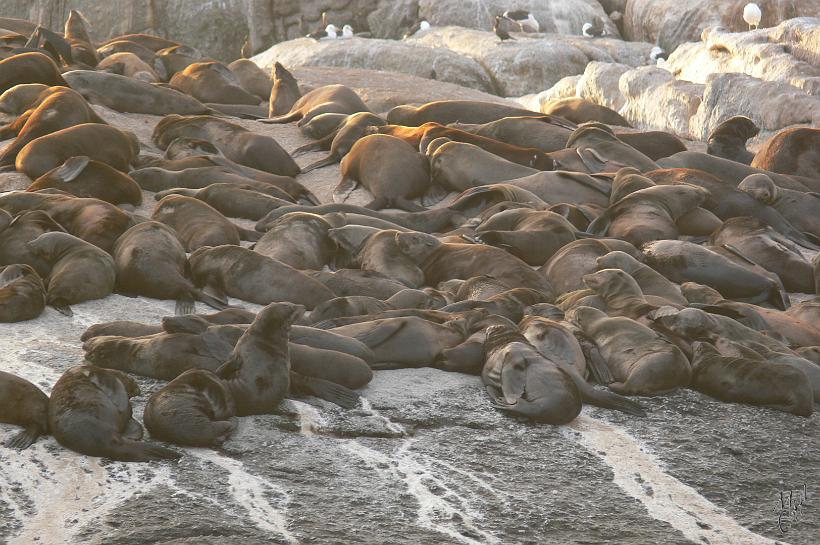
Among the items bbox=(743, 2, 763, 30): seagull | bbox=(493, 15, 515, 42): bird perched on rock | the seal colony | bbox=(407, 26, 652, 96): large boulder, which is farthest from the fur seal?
bbox=(493, 15, 515, 42): bird perched on rock

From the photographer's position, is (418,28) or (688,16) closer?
(688,16)

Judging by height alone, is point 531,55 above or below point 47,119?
below

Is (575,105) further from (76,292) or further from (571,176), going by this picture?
(76,292)

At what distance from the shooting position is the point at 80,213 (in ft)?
24.3

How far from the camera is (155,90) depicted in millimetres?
12297

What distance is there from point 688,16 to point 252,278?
23.5 m

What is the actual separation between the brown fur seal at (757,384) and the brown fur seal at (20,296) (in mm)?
3323

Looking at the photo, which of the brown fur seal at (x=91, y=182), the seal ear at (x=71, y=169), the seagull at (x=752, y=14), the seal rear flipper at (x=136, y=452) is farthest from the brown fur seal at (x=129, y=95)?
the seagull at (x=752, y=14)

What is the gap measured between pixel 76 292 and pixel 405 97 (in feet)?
30.8

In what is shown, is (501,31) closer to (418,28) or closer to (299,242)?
(418,28)

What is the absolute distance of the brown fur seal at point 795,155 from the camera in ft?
36.7

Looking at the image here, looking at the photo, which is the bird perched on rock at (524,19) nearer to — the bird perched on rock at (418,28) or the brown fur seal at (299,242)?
the bird perched on rock at (418,28)

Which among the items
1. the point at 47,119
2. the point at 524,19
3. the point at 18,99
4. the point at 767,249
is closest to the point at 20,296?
the point at 47,119

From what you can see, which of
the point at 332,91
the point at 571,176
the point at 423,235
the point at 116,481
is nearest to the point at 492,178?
the point at 571,176
